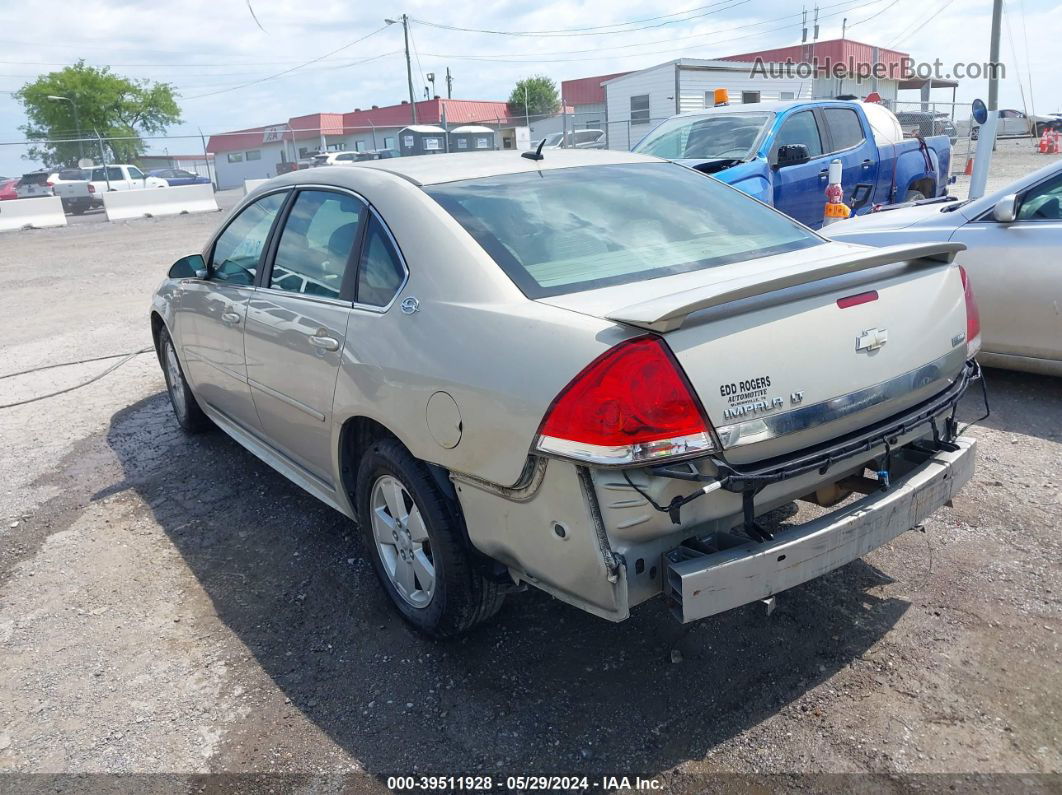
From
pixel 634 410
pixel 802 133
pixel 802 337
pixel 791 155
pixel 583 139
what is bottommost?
pixel 634 410

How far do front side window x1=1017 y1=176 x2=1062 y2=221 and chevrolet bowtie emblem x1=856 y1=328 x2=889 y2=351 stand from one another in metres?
3.24

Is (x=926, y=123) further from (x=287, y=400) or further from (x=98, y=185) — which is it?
(x=98, y=185)

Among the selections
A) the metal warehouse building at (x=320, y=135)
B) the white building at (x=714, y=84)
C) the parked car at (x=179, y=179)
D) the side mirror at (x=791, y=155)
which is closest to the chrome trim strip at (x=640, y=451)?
the side mirror at (x=791, y=155)

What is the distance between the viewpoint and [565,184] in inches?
134

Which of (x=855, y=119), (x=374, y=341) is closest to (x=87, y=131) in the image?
(x=855, y=119)

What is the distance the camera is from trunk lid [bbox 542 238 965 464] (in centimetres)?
228

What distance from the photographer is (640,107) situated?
32.8m

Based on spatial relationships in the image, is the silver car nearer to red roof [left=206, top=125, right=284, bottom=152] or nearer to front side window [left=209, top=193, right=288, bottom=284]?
front side window [left=209, top=193, right=288, bottom=284]

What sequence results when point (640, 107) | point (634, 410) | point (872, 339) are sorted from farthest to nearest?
point (640, 107), point (872, 339), point (634, 410)

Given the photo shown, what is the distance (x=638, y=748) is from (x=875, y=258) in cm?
168

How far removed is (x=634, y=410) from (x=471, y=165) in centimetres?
174

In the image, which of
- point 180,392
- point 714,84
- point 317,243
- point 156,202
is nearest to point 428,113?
point 714,84

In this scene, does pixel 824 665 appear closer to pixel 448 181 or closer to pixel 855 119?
pixel 448 181

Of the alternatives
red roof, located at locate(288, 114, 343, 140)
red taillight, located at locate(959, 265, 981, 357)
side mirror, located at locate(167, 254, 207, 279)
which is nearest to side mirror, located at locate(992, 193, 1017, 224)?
red taillight, located at locate(959, 265, 981, 357)
